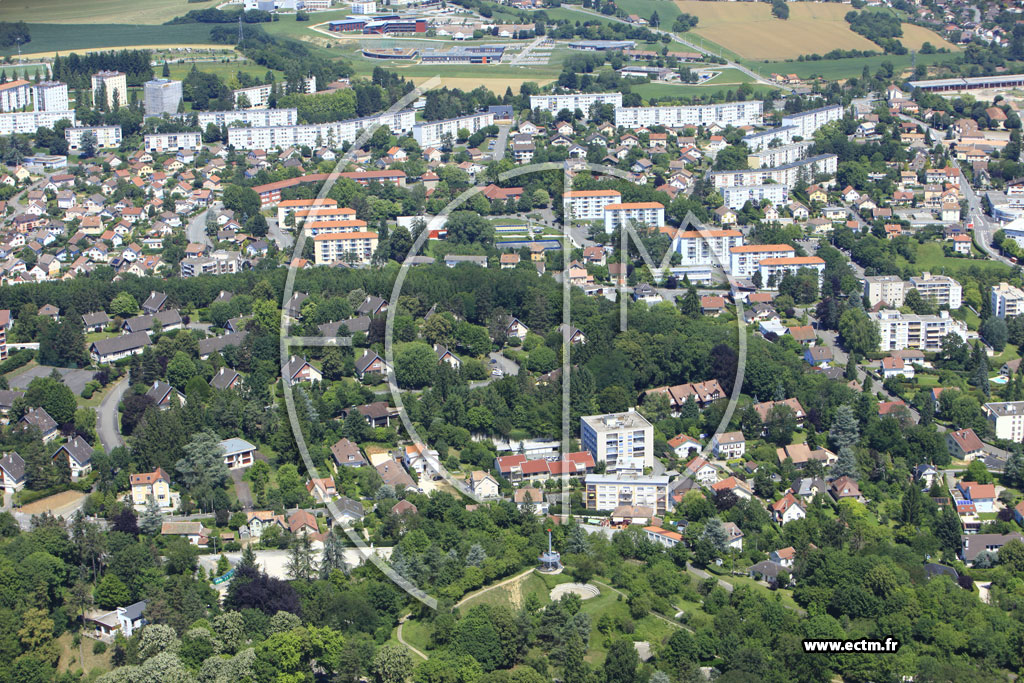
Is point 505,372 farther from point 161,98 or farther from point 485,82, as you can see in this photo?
point 485,82

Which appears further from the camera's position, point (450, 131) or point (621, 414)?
point (450, 131)

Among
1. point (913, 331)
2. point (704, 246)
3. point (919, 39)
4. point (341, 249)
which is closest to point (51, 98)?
point (341, 249)

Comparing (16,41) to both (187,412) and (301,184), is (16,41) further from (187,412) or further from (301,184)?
(187,412)

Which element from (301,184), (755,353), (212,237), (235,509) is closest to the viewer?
(235,509)

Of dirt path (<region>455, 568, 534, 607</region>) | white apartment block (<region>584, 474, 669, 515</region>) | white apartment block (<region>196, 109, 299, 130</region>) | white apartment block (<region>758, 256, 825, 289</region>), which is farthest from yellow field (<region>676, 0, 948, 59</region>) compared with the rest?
dirt path (<region>455, 568, 534, 607</region>)

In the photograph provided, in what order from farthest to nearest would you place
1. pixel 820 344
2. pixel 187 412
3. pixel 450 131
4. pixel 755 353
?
pixel 450 131
pixel 820 344
pixel 755 353
pixel 187 412

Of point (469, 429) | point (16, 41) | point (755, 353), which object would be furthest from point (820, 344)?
point (16, 41)

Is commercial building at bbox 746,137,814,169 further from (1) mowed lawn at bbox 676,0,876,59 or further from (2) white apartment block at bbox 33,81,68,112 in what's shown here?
(2) white apartment block at bbox 33,81,68,112
